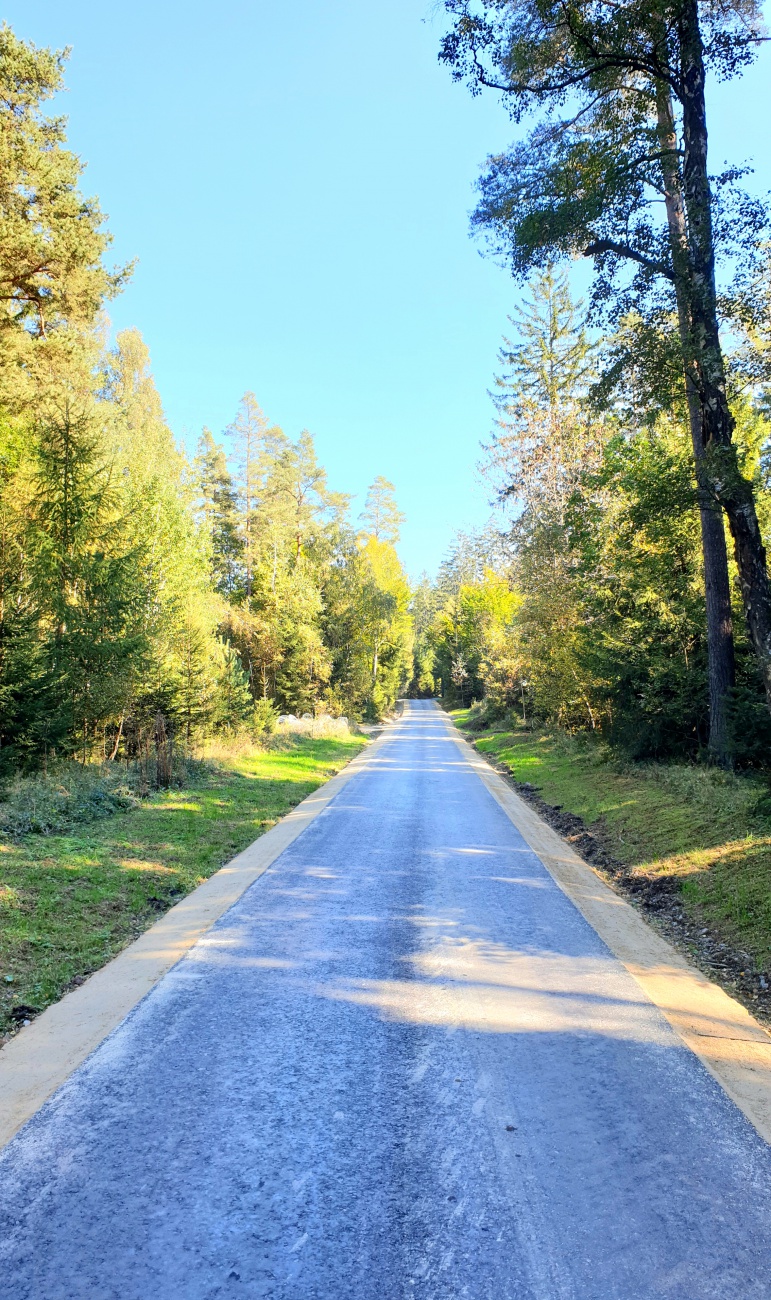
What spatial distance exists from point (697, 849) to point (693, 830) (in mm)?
701

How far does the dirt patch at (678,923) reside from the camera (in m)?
5.18

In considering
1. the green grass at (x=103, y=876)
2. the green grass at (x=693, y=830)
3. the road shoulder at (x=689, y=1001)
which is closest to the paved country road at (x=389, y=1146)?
the road shoulder at (x=689, y=1001)

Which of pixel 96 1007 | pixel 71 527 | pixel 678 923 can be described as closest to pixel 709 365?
pixel 678 923

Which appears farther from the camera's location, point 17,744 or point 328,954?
point 17,744

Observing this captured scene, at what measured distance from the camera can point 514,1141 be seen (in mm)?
3143

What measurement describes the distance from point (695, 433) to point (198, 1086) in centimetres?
1196

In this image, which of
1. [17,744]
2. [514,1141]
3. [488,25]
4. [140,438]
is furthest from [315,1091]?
[140,438]

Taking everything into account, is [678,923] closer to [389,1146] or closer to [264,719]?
[389,1146]

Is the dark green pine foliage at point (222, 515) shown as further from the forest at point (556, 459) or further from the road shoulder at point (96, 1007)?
the road shoulder at point (96, 1007)

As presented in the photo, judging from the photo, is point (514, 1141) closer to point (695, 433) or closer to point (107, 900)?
point (107, 900)

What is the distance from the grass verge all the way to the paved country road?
1132 millimetres

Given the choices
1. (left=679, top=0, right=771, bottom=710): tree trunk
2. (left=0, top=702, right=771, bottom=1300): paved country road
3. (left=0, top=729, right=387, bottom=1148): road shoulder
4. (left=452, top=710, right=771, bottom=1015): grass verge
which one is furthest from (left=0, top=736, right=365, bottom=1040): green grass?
(left=679, top=0, right=771, bottom=710): tree trunk

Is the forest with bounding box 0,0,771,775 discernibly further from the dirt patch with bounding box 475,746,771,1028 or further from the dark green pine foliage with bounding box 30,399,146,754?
the dirt patch with bounding box 475,746,771,1028

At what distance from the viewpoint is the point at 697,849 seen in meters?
8.32
